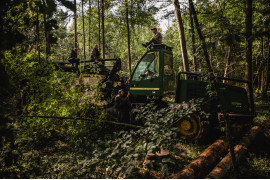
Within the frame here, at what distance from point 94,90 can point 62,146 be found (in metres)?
1.84

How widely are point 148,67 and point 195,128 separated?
2398 mm

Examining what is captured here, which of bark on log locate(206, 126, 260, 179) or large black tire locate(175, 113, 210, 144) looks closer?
bark on log locate(206, 126, 260, 179)

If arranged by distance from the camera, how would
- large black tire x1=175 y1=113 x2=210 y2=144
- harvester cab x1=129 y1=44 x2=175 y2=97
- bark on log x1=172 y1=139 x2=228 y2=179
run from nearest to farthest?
bark on log x1=172 y1=139 x2=228 y2=179 → large black tire x1=175 y1=113 x2=210 y2=144 → harvester cab x1=129 y1=44 x2=175 y2=97

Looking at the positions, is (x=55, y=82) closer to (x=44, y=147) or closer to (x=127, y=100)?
(x=44, y=147)

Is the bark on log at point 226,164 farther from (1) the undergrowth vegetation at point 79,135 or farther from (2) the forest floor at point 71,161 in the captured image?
(1) the undergrowth vegetation at point 79,135

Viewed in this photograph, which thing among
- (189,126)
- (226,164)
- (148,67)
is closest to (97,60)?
(148,67)

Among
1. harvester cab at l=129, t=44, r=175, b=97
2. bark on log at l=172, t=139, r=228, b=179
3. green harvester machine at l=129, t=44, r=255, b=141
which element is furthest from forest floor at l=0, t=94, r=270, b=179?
harvester cab at l=129, t=44, r=175, b=97

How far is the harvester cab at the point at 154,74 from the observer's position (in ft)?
17.3

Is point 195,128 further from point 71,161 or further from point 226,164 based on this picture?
point 71,161

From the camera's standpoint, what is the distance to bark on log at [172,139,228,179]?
2.53 metres

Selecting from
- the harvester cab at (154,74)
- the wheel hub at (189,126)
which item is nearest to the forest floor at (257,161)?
the wheel hub at (189,126)

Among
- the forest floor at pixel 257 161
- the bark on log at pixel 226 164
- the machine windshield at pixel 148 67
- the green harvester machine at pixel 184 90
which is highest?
the machine windshield at pixel 148 67

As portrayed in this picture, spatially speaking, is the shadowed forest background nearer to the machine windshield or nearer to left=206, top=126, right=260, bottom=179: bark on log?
left=206, top=126, right=260, bottom=179: bark on log

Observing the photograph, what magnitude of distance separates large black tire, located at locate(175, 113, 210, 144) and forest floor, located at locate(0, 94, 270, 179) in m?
0.22
